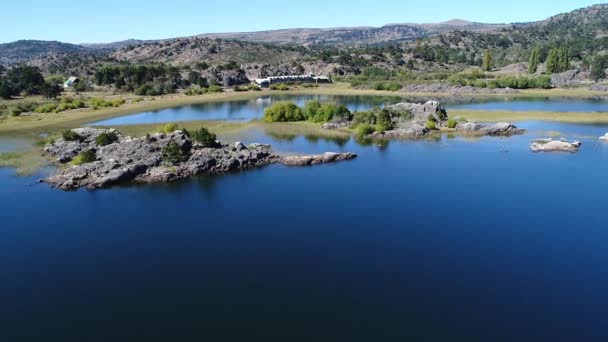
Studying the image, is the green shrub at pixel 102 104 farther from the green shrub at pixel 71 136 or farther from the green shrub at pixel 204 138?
the green shrub at pixel 204 138

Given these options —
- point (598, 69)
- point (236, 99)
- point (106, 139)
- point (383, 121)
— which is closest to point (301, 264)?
point (106, 139)

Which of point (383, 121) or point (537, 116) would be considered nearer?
point (383, 121)

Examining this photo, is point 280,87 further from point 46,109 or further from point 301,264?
point 301,264

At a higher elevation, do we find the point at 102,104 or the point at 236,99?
the point at 102,104

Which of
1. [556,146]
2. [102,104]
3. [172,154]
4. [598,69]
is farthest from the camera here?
[598,69]

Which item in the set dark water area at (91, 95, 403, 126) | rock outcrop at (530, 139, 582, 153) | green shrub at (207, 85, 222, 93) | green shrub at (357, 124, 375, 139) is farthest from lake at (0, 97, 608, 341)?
green shrub at (207, 85, 222, 93)

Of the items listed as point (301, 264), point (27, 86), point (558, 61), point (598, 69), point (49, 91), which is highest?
point (558, 61)
